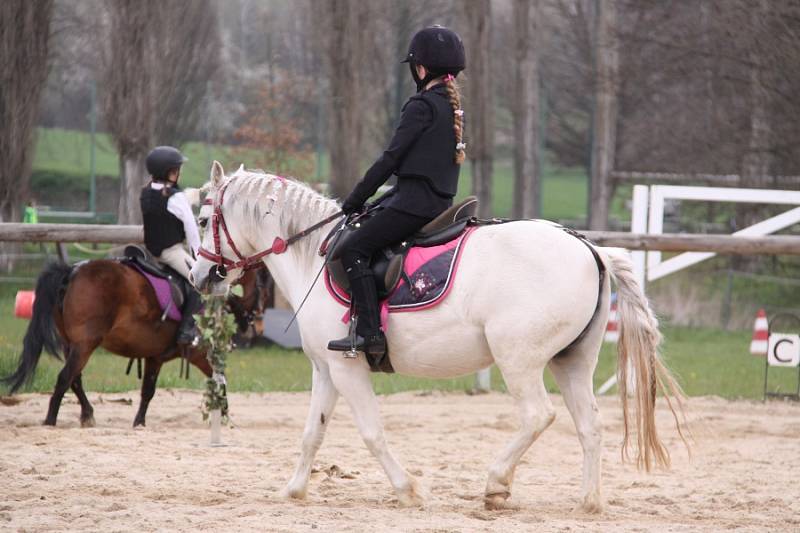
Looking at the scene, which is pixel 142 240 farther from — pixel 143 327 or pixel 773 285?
pixel 773 285

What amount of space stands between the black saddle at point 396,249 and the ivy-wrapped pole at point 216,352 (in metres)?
2.20

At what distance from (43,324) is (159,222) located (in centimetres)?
130

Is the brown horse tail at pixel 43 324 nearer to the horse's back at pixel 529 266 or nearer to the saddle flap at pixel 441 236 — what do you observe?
the saddle flap at pixel 441 236

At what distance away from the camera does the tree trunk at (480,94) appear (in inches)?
712

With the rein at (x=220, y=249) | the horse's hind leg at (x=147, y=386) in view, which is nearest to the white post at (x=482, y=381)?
the horse's hind leg at (x=147, y=386)

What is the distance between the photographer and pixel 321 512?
6.00 m

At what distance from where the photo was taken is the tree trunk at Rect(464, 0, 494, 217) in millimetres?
18078

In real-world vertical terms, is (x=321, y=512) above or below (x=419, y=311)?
below

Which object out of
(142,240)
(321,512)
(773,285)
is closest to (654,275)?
(142,240)

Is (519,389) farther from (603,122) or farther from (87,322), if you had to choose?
(603,122)

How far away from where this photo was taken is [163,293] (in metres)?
9.47

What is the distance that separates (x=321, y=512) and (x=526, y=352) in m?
1.42

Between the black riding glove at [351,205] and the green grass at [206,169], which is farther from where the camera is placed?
the green grass at [206,169]

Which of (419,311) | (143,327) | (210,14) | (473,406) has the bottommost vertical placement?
(473,406)
